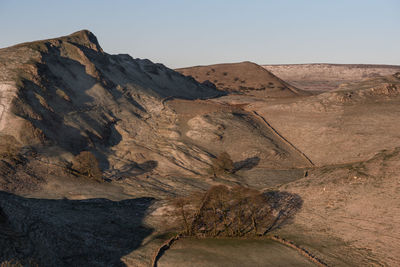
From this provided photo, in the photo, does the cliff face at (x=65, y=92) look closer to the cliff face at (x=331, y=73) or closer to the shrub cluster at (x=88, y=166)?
the shrub cluster at (x=88, y=166)

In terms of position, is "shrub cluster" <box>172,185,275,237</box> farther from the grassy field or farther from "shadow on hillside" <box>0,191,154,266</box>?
"shadow on hillside" <box>0,191,154,266</box>

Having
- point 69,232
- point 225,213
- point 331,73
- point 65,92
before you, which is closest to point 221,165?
point 225,213

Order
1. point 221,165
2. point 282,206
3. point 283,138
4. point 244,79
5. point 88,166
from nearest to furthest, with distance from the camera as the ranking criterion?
1. point 282,206
2. point 88,166
3. point 221,165
4. point 283,138
5. point 244,79

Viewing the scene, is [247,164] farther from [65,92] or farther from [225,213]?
[65,92]

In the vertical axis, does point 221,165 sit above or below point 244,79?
below

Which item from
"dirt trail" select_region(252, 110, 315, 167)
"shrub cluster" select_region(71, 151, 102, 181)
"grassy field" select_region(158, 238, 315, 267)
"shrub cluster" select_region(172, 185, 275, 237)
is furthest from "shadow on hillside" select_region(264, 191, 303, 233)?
"dirt trail" select_region(252, 110, 315, 167)
